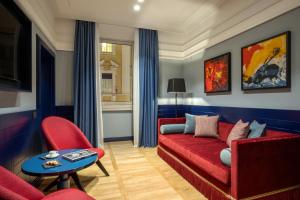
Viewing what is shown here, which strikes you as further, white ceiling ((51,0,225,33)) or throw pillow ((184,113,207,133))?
throw pillow ((184,113,207,133))

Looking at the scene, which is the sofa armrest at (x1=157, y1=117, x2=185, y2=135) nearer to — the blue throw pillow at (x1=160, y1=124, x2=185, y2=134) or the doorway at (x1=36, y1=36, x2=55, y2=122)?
the blue throw pillow at (x1=160, y1=124, x2=185, y2=134)

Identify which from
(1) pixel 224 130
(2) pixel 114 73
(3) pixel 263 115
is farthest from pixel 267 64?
(2) pixel 114 73

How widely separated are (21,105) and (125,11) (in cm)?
252

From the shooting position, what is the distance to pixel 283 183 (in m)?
1.90

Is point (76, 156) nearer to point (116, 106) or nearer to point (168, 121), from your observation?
point (168, 121)

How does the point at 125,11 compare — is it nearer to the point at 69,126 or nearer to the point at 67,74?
the point at 67,74

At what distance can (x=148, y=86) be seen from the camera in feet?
14.4

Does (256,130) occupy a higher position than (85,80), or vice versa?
(85,80)

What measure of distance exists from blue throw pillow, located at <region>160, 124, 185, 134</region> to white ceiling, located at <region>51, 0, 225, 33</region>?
2.25m

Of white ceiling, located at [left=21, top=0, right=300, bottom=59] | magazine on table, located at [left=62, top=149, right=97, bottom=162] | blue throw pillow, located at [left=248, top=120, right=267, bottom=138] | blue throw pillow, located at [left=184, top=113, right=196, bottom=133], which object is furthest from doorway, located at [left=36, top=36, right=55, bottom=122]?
blue throw pillow, located at [left=248, top=120, right=267, bottom=138]

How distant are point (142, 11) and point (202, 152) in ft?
9.24

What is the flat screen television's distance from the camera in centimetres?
165

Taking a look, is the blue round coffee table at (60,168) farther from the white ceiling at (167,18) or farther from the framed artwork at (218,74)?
the framed artwork at (218,74)

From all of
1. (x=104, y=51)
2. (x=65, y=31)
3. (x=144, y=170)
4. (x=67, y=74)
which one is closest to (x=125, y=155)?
(x=144, y=170)
